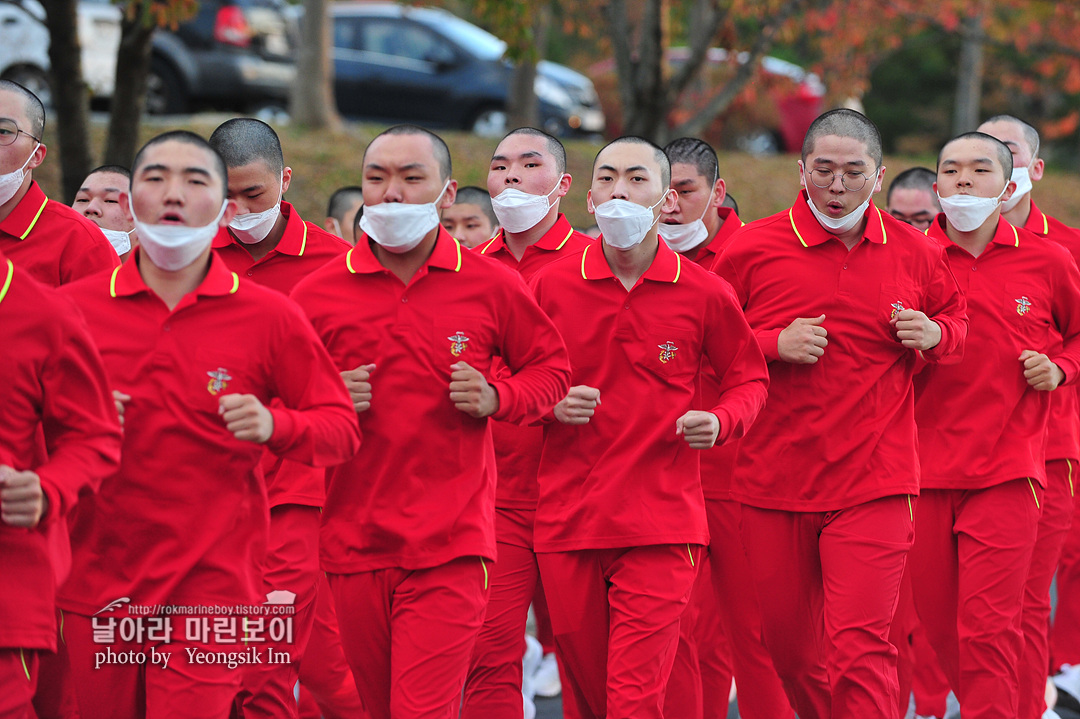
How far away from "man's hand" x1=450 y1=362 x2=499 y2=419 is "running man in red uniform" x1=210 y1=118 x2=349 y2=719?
1153mm

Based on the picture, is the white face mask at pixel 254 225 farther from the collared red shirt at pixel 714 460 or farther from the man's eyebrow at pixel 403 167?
the collared red shirt at pixel 714 460

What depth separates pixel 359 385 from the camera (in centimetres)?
477

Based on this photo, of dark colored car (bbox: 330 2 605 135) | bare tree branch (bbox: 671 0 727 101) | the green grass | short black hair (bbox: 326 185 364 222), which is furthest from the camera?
dark colored car (bbox: 330 2 605 135)

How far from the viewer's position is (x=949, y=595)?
6.46 meters

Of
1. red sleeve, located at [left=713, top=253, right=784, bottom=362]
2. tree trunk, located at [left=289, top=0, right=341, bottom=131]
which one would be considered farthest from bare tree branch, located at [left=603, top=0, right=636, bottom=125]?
red sleeve, located at [left=713, top=253, right=784, bottom=362]

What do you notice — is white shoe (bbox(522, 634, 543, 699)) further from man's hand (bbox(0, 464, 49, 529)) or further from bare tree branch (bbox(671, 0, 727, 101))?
bare tree branch (bbox(671, 0, 727, 101))

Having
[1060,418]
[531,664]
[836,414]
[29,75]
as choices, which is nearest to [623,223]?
[836,414]

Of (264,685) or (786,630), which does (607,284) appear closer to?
(786,630)

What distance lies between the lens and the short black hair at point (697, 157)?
7.06m

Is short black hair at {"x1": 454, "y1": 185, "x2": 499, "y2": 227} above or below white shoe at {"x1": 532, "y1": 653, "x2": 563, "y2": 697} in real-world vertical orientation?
above

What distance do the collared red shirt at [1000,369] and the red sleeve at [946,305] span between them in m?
0.32

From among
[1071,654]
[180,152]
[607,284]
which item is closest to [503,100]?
[1071,654]

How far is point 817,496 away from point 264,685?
2.36 metres

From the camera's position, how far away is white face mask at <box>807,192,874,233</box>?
5.87 meters
